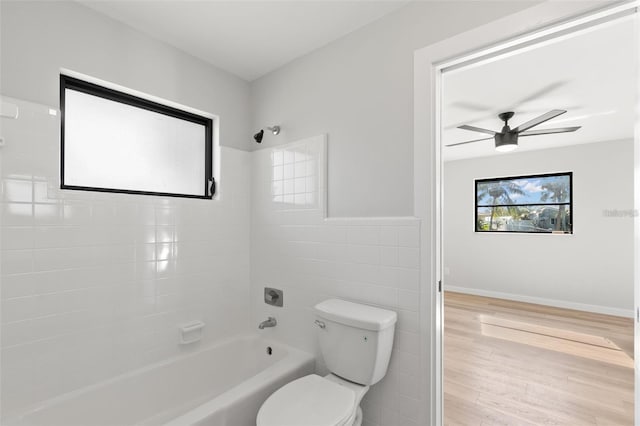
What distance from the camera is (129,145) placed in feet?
6.17

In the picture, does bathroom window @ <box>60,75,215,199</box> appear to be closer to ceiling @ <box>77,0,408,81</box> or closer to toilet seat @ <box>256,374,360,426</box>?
ceiling @ <box>77,0,408,81</box>

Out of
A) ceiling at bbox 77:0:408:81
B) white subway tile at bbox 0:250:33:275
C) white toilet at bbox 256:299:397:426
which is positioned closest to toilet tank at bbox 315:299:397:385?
white toilet at bbox 256:299:397:426

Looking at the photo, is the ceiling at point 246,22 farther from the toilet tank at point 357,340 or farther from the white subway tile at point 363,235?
the toilet tank at point 357,340

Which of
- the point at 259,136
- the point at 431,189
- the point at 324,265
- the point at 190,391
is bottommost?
the point at 190,391

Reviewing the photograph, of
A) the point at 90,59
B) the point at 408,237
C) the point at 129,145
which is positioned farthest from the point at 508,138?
the point at 90,59

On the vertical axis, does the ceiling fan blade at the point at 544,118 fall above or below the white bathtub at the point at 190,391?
above

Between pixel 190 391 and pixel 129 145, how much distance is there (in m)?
1.57

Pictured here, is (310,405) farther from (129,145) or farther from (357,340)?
(129,145)

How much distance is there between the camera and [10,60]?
1374 mm

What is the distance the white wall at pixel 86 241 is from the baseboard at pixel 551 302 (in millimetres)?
4417

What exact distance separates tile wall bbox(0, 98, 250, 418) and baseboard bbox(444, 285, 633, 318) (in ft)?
14.4

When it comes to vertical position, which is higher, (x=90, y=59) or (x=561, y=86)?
(x=561, y=86)

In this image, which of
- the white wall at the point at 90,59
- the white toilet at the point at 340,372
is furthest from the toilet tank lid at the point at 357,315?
the white wall at the point at 90,59

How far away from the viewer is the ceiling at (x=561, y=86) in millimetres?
1910
